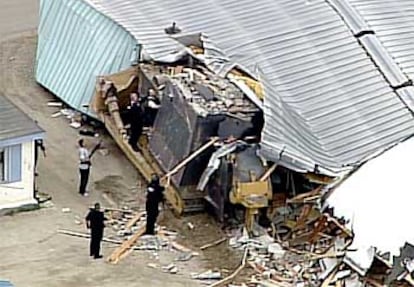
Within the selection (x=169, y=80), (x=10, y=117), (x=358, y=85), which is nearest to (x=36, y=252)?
(x=10, y=117)

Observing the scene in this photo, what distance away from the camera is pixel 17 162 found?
951 inches

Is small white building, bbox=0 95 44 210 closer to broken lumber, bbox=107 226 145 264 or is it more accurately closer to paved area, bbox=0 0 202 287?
paved area, bbox=0 0 202 287

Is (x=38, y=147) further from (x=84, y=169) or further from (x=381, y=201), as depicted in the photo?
(x=381, y=201)

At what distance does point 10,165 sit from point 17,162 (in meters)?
0.14

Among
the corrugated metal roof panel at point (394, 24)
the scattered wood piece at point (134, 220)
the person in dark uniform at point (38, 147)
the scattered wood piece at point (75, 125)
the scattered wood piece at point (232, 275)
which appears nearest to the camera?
the scattered wood piece at point (232, 275)

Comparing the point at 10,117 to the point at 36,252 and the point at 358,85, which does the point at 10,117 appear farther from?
the point at 358,85

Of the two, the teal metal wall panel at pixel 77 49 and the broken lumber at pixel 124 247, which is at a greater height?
the teal metal wall panel at pixel 77 49

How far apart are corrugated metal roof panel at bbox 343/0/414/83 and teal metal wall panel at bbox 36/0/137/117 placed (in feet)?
14.2

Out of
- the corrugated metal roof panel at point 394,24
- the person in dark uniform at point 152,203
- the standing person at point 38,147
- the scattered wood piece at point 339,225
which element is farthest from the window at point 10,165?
the corrugated metal roof panel at point 394,24

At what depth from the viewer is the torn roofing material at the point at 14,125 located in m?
24.1

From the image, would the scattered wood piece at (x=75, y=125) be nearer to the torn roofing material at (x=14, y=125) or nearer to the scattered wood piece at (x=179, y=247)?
the torn roofing material at (x=14, y=125)

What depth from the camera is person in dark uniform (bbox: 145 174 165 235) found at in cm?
2350

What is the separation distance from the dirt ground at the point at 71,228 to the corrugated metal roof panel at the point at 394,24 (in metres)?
4.64

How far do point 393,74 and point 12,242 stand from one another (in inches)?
280
